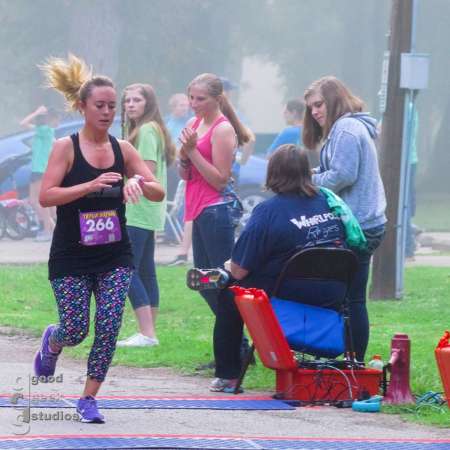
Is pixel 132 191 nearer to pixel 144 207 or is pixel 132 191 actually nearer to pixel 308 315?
pixel 308 315

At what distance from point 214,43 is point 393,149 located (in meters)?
36.9

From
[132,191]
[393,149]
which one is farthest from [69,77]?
[393,149]

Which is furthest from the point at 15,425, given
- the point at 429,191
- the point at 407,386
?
the point at 429,191

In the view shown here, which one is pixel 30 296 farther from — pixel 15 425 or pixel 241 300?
pixel 15 425

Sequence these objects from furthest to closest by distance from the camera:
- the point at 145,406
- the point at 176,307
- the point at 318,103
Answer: the point at 176,307
the point at 318,103
the point at 145,406

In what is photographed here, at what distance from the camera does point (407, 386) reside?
808 cm

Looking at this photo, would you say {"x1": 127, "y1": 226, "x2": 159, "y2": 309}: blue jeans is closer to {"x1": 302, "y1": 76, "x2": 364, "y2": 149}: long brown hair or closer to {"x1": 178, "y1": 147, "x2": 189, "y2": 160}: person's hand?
{"x1": 178, "y1": 147, "x2": 189, "y2": 160}: person's hand

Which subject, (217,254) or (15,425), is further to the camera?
(217,254)

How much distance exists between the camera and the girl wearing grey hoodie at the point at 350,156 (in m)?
8.91

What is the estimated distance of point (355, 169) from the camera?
8.95m

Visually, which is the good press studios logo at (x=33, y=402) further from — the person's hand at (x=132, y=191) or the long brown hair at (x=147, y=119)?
the long brown hair at (x=147, y=119)

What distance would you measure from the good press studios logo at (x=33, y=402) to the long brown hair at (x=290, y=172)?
1.62m

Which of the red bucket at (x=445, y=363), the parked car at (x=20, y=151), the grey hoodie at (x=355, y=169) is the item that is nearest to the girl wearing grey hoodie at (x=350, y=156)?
the grey hoodie at (x=355, y=169)

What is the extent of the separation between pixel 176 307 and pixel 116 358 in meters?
3.35
